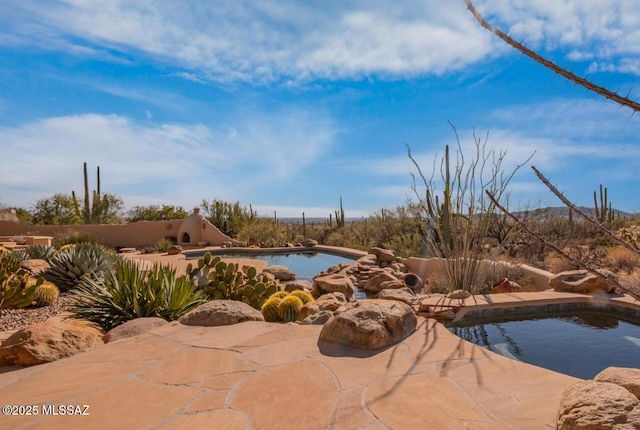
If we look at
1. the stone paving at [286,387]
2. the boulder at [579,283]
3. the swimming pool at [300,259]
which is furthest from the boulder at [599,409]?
the swimming pool at [300,259]

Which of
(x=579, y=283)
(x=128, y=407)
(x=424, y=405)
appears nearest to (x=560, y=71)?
(x=424, y=405)

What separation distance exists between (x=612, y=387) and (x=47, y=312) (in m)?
6.32

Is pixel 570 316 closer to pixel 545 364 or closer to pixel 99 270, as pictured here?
pixel 545 364

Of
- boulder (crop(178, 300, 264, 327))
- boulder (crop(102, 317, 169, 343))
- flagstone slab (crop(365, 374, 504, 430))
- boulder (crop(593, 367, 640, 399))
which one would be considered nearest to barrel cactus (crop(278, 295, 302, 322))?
boulder (crop(178, 300, 264, 327))

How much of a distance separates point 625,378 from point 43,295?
6.82 meters

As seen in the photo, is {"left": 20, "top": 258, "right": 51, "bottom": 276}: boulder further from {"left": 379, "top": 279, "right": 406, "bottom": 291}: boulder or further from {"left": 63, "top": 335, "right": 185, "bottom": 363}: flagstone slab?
{"left": 379, "top": 279, "right": 406, "bottom": 291}: boulder

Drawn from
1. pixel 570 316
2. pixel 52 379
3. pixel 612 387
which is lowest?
pixel 570 316

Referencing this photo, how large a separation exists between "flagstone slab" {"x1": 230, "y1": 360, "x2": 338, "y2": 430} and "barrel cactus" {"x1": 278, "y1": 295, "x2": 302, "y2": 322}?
7.68 ft

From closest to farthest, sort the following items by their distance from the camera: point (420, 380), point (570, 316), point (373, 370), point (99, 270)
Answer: point (420, 380), point (373, 370), point (570, 316), point (99, 270)

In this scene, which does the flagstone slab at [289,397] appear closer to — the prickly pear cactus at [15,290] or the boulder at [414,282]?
the prickly pear cactus at [15,290]

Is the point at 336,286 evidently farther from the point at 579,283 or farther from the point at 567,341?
the point at 567,341

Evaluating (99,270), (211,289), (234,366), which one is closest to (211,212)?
(99,270)

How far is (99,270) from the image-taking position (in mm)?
7113

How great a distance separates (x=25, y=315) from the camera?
517 centimetres
